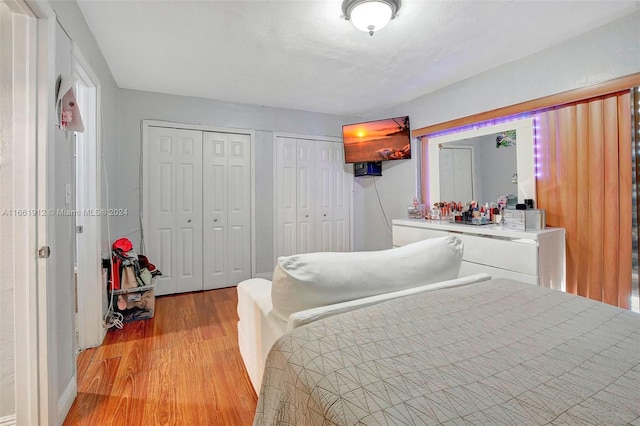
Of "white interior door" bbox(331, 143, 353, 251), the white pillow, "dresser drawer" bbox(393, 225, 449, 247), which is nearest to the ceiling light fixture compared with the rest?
the white pillow

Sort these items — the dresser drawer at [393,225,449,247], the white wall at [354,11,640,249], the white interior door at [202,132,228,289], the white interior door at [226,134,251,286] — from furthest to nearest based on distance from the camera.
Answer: the white interior door at [226,134,251,286]
the white interior door at [202,132,228,289]
the dresser drawer at [393,225,449,247]
the white wall at [354,11,640,249]

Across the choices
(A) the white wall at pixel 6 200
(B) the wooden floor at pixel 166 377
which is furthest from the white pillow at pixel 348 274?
(A) the white wall at pixel 6 200

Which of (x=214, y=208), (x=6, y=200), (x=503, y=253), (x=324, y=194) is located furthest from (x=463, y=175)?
(x=6, y=200)

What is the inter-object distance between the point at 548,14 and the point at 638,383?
2.35m

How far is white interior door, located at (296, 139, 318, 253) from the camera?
4.30 meters

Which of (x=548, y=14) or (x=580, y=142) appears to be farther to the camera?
(x=580, y=142)

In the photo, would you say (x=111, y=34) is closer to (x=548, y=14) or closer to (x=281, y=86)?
(x=281, y=86)

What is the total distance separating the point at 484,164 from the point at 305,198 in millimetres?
2307

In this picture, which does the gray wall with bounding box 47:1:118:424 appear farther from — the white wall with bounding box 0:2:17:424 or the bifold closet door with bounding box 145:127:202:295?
the bifold closet door with bounding box 145:127:202:295

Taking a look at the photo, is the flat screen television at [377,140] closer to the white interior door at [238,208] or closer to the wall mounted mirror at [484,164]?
the wall mounted mirror at [484,164]

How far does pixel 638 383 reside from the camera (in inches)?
28.8

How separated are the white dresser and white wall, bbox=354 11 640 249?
1.21 meters

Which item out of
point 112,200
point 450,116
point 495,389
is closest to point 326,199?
point 450,116

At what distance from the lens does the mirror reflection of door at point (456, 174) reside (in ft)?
11.1
